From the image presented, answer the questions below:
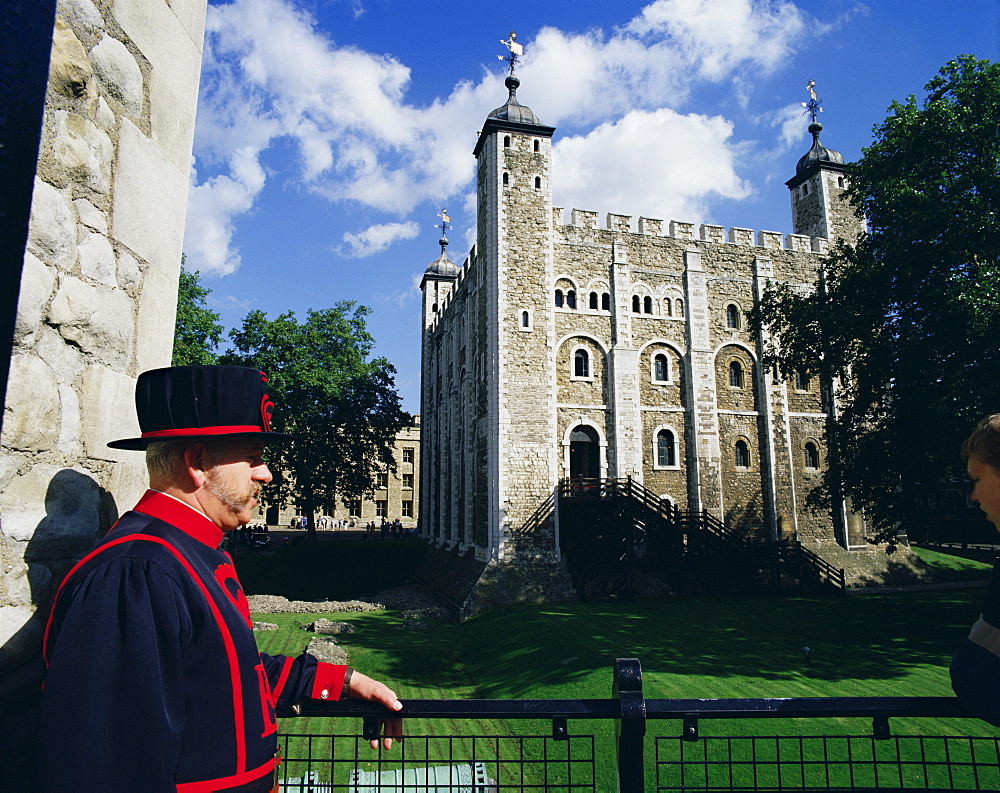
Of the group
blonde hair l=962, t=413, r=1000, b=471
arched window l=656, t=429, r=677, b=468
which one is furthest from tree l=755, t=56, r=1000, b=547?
blonde hair l=962, t=413, r=1000, b=471

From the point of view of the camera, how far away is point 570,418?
21984 millimetres

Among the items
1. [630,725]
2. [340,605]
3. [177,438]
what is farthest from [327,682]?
[340,605]

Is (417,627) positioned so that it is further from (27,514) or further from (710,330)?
(27,514)

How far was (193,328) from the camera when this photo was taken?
24.7 meters

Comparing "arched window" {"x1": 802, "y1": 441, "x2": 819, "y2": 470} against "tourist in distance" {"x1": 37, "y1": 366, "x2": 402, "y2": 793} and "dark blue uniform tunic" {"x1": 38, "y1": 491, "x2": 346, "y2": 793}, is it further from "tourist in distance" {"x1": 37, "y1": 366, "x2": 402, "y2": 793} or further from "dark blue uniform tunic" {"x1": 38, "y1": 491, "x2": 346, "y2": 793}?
"dark blue uniform tunic" {"x1": 38, "y1": 491, "x2": 346, "y2": 793}

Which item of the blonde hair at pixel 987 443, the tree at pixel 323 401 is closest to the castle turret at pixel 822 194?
the tree at pixel 323 401

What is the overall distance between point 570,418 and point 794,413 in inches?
387

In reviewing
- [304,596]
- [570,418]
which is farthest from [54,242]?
[304,596]

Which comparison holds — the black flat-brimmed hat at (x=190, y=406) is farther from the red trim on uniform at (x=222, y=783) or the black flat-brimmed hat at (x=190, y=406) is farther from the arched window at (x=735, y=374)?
the arched window at (x=735, y=374)

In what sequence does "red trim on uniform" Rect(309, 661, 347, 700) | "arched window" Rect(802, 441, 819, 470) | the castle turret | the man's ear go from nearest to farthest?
the man's ear
"red trim on uniform" Rect(309, 661, 347, 700)
"arched window" Rect(802, 441, 819, 470)
the castle turret

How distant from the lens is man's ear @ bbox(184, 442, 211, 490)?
179 centimetres

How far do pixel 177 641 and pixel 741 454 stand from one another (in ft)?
81.5

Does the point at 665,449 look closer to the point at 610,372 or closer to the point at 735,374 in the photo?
the point at 610,372

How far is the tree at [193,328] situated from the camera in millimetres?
23358
